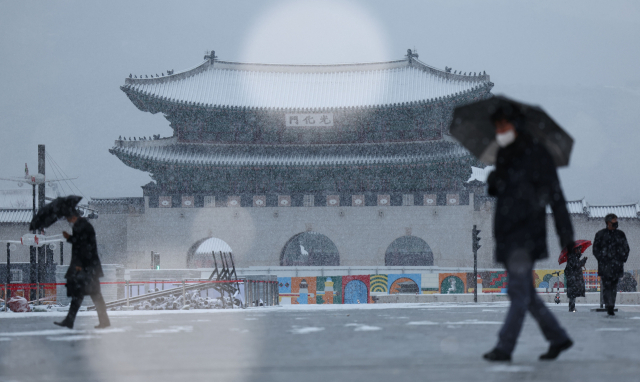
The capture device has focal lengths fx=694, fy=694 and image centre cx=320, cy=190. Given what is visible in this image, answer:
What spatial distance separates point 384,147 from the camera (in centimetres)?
3697

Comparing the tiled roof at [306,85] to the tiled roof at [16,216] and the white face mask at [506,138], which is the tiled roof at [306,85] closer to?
the tiled roof at [16,216]

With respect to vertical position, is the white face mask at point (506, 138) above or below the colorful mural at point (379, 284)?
above

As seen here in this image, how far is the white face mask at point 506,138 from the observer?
15.2ft

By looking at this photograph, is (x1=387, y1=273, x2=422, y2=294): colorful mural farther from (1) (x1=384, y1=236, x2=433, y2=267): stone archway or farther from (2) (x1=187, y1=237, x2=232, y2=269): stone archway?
(1) (x1=384, y1=236, x2=433, y2=267): stone archway

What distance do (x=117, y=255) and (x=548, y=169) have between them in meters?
37.4

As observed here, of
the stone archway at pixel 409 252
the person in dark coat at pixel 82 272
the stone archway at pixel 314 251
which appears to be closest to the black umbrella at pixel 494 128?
the person in dark coat at pixel 82 272

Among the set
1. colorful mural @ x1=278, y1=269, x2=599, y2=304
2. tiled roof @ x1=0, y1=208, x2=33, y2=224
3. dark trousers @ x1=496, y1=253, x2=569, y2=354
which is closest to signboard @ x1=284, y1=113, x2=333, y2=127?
colorful mural @ x1=278, y1=269, x2=599, y2=304

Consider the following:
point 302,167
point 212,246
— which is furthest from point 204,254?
point 302,167

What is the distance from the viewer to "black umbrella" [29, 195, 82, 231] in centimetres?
781

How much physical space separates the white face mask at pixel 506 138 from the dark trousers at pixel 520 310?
764mm


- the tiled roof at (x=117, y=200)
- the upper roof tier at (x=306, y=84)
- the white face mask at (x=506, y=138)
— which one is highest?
the upper roof tier at (x=306, y=84)

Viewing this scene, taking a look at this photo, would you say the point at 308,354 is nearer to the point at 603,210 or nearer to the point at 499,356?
the point at 499,356

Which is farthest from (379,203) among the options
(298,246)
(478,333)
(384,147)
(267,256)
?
(478,333)

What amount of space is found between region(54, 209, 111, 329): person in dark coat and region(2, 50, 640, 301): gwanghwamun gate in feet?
92.6
